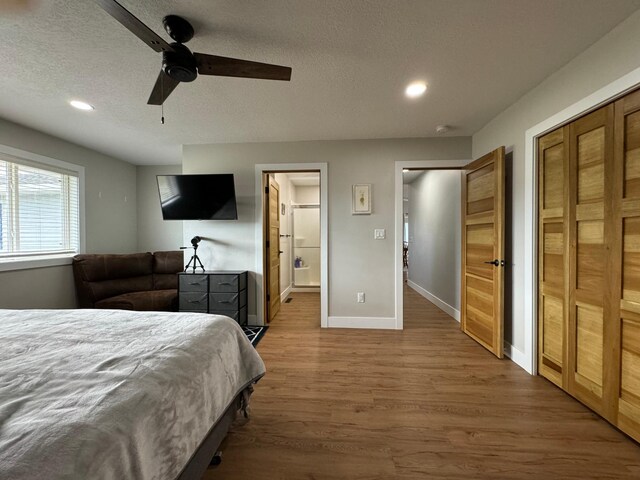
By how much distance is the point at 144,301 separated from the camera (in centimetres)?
324

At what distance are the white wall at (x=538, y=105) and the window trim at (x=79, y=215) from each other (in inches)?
196

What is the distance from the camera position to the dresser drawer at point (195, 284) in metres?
3.12

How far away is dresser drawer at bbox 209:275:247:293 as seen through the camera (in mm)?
3102

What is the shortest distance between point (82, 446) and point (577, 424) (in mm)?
2448

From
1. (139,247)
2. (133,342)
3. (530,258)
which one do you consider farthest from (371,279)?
(139,247)

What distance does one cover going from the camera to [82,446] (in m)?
0.64

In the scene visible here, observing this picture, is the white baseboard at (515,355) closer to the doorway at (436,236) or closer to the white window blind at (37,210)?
the doorway at (436,236)

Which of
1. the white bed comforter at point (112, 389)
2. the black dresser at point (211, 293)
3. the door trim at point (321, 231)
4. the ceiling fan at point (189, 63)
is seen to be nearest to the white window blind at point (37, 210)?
the black dresser at point (211, 293)

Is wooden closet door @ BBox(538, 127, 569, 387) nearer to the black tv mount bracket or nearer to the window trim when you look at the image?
the black tv mount bracket

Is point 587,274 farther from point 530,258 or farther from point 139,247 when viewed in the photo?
point 139,247

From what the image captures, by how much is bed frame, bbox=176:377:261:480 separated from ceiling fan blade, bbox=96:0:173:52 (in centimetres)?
179

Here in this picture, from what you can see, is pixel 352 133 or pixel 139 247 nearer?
pixel 352 133

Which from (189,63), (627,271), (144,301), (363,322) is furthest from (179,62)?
(363,322)

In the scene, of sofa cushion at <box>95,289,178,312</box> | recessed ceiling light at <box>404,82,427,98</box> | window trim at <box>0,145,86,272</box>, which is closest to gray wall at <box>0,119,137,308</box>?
window trim at <box>0,145,86,272</box>
